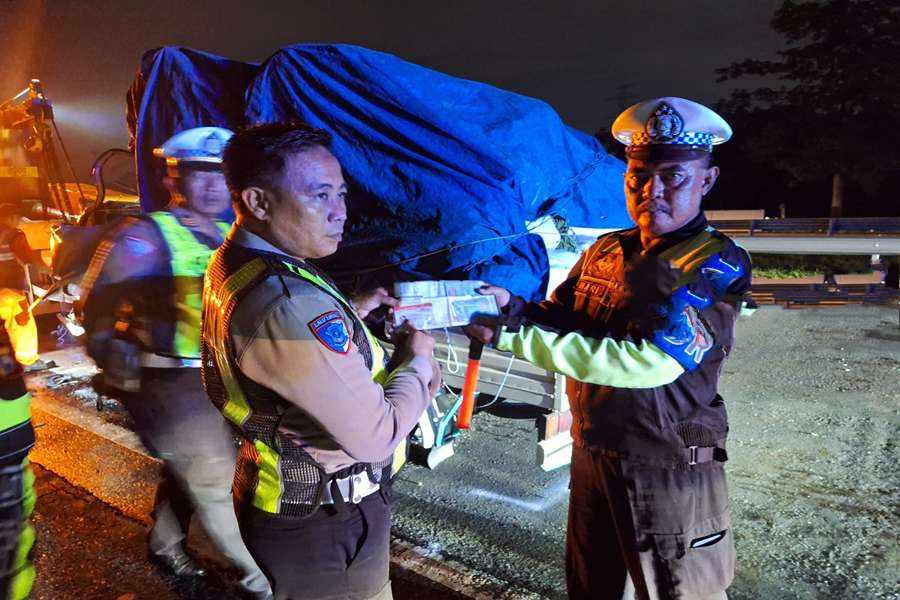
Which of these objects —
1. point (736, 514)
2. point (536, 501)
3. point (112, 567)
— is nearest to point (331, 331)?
point (112, 567)

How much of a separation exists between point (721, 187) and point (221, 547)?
26376 millimetres

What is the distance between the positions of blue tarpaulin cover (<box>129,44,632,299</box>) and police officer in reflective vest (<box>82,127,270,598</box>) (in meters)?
0.81

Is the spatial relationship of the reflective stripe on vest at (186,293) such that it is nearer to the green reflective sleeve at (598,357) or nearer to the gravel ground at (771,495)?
the green reflective sleeve at (598,357)

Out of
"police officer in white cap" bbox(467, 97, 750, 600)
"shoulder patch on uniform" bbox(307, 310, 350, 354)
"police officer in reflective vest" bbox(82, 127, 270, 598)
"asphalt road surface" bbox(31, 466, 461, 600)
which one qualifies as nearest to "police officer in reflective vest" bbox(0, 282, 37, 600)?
"police officer in reflective vest" bbox(82, 127, 270, 598)

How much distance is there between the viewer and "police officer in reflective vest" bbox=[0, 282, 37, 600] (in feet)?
7.66

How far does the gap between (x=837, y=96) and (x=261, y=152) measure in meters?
23.6

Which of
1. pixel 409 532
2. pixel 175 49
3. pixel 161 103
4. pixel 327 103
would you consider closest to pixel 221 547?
pixel 409 532

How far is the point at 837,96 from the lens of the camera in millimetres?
20016

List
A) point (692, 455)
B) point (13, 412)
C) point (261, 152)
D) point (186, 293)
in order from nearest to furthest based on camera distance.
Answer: point (261, 152) → point (692, 455) → point (13, 412) → point (186, 293)

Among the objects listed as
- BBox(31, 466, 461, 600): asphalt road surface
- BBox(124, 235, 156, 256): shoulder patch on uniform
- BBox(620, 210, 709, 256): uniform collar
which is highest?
BBox(124, 235, 156, 256): shoulder patch on uniform

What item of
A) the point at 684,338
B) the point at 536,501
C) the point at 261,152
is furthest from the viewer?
the point at 536,501

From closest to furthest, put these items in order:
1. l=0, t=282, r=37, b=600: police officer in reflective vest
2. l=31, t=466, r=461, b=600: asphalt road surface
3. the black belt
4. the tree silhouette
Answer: the black belt, l=0, t=282, r=37, b=600: police officer in reflective vest, l=31, t=466, r=461, b=600: asphalt road surface, the tree silhouette

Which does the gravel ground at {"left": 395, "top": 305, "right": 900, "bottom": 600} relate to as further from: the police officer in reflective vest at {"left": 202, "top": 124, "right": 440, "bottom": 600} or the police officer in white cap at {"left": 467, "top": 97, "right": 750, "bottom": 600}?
the police officer in reflective vest at {"left": 202, "top": 124, "right": 440, "bottom": 600}

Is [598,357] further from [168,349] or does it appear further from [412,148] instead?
[168,349]
